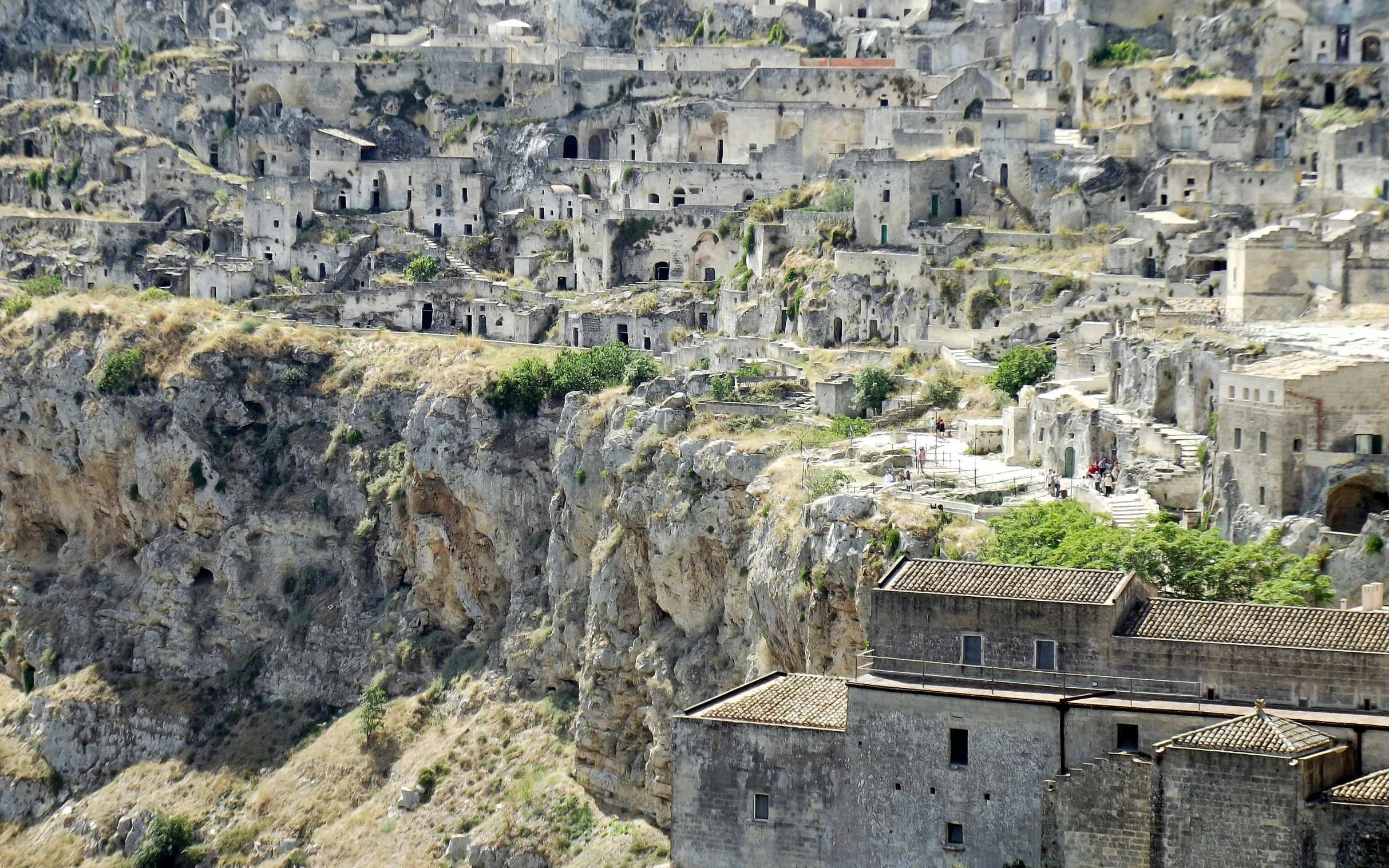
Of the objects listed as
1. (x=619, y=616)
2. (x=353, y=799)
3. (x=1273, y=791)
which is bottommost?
(x=353, y=799)

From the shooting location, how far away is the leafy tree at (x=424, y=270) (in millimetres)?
81688

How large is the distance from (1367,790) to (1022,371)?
2748 centimetres

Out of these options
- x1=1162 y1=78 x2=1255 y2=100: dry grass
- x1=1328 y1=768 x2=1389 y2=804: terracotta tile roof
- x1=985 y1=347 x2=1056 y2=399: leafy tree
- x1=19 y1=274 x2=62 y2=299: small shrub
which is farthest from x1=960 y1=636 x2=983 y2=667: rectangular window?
x1=19 y1=274 x2=62 y2=299: small shrub

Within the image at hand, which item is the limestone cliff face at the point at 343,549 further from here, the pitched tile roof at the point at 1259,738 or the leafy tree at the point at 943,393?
the pitched tile roof at the point at 1259,738

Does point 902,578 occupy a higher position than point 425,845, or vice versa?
point 902,578

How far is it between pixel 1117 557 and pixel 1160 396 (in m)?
10.7

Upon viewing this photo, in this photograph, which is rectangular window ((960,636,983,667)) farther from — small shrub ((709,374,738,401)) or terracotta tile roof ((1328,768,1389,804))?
small shrub ((709,374,738,401))

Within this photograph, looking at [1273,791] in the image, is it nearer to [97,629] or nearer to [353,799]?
[353,799]

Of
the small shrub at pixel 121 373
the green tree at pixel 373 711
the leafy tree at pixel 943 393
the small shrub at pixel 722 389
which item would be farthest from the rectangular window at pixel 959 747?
the small shrub at pixel 121 373

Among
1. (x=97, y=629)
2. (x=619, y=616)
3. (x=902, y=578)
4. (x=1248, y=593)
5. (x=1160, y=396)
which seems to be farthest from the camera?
(x=97, y=629)

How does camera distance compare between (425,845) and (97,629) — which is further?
(97,629)

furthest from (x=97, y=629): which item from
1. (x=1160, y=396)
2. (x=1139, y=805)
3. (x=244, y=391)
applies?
(x=1139, y=805)

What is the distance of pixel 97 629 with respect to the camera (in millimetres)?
77688

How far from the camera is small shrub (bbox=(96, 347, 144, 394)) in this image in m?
77.9
